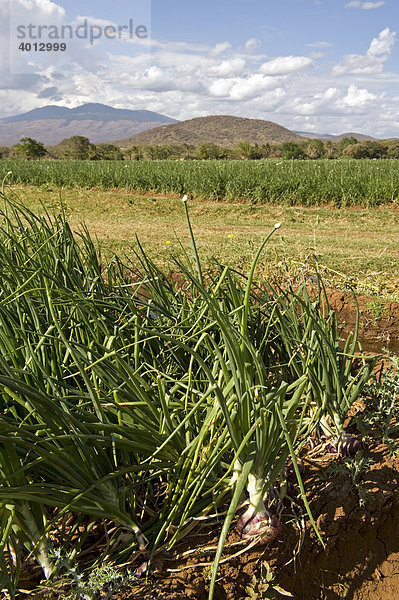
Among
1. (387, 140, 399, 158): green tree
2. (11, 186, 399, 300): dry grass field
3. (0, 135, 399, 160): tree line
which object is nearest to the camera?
(11, 186, 399, 300): dry grass field

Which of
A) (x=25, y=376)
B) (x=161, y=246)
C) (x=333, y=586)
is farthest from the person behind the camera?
(x=161, y=246)

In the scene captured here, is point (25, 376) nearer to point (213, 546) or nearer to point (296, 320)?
point (213, 546)

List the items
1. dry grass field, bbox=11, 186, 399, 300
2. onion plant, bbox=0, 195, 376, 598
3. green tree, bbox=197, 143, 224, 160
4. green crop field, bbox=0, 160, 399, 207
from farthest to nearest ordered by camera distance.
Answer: green tree, bbox=197, 143, 224, 160
green crop field, bbox=0, 160, 399, 207
dry grass field, bbox=11, 186, 399, 300
onion plant, bbox=0, 195, 376, 598

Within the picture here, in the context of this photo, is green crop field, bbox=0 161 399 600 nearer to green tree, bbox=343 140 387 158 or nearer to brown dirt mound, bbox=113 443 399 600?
brown dirt mound, bbox=113 443 399 600

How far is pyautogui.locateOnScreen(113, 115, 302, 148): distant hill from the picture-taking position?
123m

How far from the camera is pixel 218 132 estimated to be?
131375mm

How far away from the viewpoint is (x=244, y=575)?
3.91ft

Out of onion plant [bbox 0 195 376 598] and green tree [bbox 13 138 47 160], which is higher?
green tree [bbox 13 138 47 160]

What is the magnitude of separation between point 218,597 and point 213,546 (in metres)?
0.12

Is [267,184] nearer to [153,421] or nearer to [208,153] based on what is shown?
[153,421]

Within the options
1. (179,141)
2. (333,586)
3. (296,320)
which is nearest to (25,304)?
(296,320)

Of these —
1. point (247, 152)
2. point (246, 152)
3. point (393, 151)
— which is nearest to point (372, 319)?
point (247, 152)

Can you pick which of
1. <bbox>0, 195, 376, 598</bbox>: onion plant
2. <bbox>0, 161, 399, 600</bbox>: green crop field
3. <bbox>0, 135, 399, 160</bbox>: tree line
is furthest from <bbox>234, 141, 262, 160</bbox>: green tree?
<bbox>0, 195, 376, 598</bbox>: onion plant

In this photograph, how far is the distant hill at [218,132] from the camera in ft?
405
